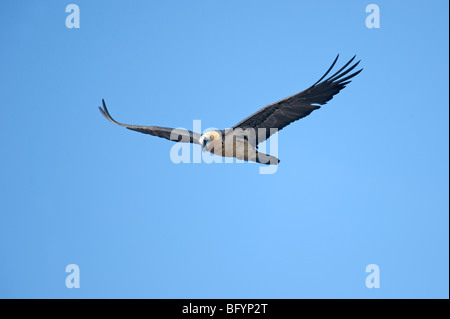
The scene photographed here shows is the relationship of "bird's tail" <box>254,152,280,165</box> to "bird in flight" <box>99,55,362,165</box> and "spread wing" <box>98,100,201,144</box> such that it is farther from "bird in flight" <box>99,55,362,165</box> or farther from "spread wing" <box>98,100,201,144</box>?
"spread wing" <box>98,100,201,144</box>

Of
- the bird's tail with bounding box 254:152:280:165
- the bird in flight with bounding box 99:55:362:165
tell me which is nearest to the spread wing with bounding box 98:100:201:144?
the bird in flight with bounding box 99:55:362:165

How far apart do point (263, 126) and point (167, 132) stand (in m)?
2.35

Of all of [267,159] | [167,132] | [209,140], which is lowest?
[267,159]

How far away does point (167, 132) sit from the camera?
1328 centimetres

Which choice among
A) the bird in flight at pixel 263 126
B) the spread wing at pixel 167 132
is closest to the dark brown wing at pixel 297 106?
the bird in flight at pixel 263 126

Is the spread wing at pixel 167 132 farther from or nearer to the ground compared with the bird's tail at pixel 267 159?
farther from the ground

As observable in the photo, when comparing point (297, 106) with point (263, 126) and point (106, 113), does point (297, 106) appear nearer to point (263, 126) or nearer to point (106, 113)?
point (263, 126)

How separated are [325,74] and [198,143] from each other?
3482 mm

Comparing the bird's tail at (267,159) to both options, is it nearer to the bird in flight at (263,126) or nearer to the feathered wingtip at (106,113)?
the bird in flight at (263,126)

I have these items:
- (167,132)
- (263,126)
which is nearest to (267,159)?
(263,126)

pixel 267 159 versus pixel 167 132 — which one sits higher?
pixel 167 132

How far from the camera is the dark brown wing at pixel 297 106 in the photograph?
458 inches
